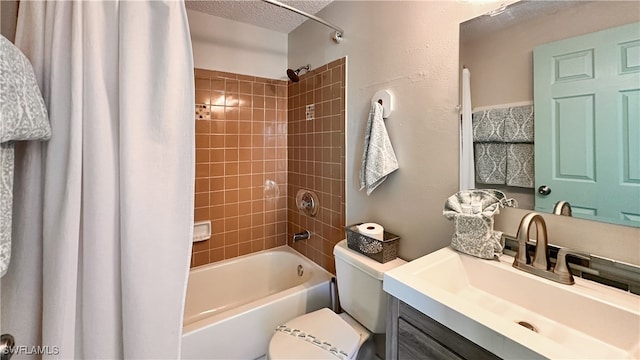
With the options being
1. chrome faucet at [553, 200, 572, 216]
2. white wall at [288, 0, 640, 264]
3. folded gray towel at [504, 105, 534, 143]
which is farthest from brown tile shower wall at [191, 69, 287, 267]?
chrome faucet at [553, 200, 572, 216]

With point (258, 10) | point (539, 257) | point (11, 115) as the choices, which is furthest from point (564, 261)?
point (258, 10)

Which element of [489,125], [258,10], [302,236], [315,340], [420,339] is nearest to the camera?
[420,339]

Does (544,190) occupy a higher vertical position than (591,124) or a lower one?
lower

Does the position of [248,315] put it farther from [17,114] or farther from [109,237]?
[17,114]

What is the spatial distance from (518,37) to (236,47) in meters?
1.87

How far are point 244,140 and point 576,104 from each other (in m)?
1.97

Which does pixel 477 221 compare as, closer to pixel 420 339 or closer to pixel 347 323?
pixel 420 339

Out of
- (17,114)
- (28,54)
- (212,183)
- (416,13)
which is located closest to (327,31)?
(416,13)

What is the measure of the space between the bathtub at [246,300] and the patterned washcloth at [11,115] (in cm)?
97

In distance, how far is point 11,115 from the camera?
0.50 meters

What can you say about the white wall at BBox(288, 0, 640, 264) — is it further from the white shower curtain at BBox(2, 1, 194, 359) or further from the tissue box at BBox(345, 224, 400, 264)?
the white shower curtain at BBox(2, 1, 194, 359)

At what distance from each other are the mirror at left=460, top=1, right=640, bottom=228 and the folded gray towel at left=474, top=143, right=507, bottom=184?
30 mm

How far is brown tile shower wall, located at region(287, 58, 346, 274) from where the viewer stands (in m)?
1.76

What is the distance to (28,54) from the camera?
25.8 inches
